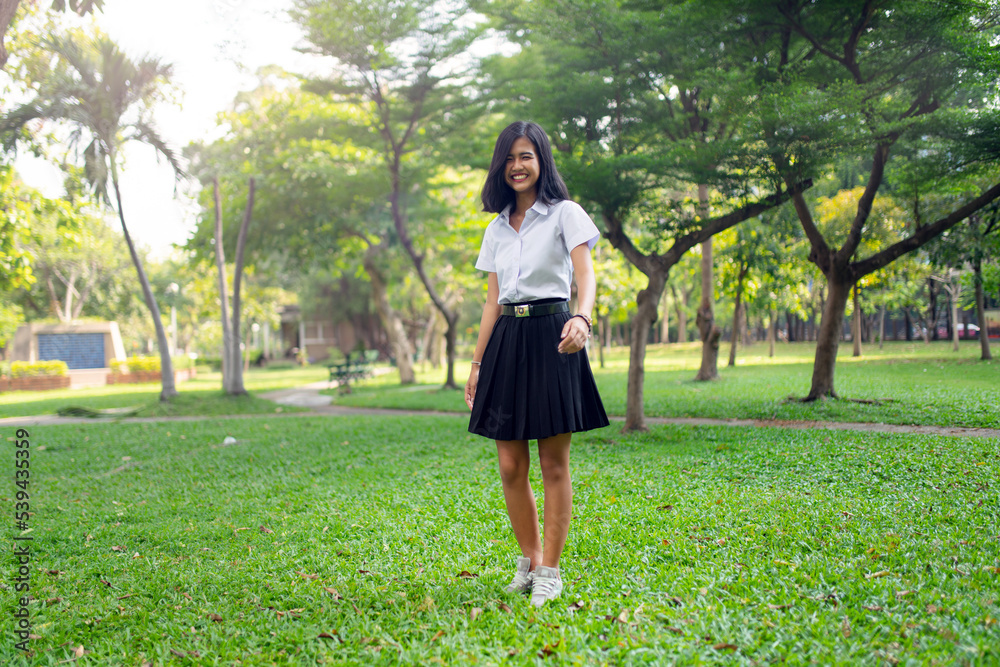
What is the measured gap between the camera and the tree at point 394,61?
1143 cm

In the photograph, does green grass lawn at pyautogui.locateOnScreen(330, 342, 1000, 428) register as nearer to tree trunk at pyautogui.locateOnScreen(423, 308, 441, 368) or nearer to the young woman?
the young woman

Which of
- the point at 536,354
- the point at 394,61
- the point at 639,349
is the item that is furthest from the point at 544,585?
the point at 394,61

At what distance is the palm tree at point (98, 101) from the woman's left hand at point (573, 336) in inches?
464

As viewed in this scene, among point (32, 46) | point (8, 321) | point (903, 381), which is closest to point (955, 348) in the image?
point (903, 381)

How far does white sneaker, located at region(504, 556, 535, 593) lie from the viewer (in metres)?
3.07

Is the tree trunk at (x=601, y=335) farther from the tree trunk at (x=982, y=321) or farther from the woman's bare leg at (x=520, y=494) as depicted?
the woman's bare leg at (x=520, y=494)

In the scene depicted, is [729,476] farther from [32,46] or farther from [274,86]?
[274,86]

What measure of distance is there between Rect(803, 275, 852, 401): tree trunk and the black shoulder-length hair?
25.2ft

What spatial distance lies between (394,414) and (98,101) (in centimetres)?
754

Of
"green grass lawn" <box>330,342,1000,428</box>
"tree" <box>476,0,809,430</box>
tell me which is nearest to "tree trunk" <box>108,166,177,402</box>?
"green grass lawn" <box>330,342,1000,428</box>

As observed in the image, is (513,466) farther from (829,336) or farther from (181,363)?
(181,363)

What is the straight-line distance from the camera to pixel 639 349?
836 cm

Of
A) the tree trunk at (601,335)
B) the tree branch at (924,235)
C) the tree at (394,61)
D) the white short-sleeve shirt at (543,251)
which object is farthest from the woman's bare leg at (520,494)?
the tree trunk at (601,335)

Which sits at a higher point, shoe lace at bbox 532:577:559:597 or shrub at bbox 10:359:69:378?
shrub at bbox 10:359:69:378
